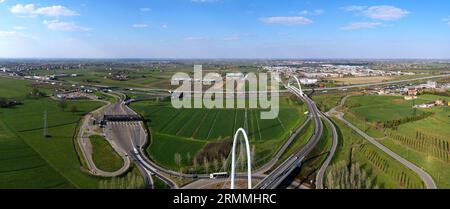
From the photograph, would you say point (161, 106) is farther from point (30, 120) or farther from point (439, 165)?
point (439, 165)

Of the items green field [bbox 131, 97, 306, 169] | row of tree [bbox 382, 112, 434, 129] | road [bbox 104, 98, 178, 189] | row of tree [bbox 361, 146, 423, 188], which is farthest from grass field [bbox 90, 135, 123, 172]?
row of tree [bbox 382, 112, 434, 129]

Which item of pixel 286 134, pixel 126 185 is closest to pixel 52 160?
pixel 126 185

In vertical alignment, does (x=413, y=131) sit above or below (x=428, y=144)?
above

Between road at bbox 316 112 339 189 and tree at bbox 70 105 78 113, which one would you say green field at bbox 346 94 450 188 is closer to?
road at bbox 316 112 339 189

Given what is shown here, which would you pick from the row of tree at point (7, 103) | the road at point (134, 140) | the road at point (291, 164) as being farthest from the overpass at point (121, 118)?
the road at point (291, 164)

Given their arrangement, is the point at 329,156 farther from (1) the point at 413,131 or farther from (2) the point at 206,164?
(1) the point at 413,131

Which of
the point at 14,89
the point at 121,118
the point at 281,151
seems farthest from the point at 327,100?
the point at 14,89
